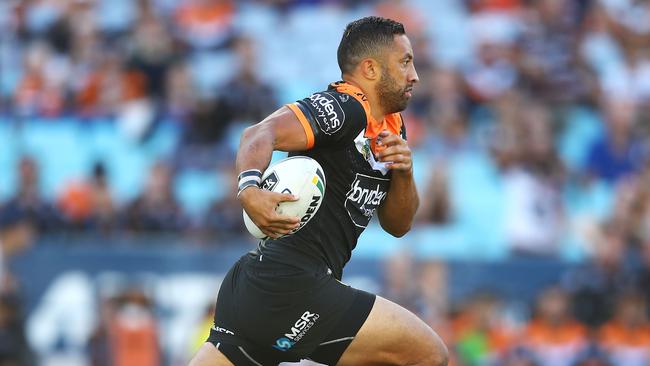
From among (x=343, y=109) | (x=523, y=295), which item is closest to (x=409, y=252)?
(x=523, y=295)

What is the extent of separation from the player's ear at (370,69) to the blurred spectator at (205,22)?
33.2 ft

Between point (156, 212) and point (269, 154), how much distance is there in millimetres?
8413

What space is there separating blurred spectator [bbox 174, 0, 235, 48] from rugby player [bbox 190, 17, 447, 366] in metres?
10.1

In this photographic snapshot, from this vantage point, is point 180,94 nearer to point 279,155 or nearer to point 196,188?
point 196,188

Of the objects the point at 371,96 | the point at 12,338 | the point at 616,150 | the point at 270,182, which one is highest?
the point at 616,150

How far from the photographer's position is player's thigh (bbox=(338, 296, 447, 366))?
6.59 metres

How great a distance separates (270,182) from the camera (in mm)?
6125

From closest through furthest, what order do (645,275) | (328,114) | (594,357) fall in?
(328,114) < (594,357) < (645,275)

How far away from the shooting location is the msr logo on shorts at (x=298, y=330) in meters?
6.52

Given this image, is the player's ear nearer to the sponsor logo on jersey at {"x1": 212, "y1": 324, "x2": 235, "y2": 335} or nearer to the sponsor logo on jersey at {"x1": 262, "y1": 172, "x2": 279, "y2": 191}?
the sponsor logo on jersey at {"x1": 262, "y1": 172, "x2": 279, "y2": 191}

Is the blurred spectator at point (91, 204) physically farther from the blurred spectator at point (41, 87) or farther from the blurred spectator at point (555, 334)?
the blurred spectator at point (555, 334)

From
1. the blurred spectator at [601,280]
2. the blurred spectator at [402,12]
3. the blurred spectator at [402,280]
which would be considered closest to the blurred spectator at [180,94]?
the blurred spectator at [402,12]

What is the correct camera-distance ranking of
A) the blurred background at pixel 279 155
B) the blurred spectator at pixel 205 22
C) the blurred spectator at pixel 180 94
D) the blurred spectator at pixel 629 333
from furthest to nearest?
the blurred spectator at pixel 205 22 → the blurred spectator at pixel 180 94 → the blurred background at pixel 279 155 → the blurred spectator at pixel 629 333

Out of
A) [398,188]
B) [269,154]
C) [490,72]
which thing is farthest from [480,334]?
[269,154]
